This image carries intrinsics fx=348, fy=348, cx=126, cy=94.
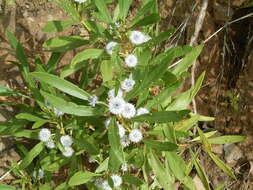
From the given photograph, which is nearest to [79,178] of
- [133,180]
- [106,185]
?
[106,185]

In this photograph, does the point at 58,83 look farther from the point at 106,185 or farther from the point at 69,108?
the point at 106,185

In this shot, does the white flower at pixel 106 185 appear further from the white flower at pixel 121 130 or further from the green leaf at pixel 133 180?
the white flower at pixel 121 130

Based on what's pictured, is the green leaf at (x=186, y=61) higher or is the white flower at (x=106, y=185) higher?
the green leaf at (x=186, y=61)

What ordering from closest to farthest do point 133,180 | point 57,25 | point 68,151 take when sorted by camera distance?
point 57,25
point 133,180
point 68,151

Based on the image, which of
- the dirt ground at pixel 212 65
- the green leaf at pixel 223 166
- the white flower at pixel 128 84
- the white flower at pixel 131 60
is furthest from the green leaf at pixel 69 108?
the dirt ground at pixel 212 65

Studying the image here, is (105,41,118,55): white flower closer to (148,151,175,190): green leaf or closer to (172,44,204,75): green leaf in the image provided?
(172,44,204,75): green leaf

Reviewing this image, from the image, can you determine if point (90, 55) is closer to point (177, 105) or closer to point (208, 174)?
point (177, 105)

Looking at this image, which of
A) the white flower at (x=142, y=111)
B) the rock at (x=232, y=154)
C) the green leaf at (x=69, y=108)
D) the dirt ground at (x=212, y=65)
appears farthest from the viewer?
the rock at (x=232, y=154)

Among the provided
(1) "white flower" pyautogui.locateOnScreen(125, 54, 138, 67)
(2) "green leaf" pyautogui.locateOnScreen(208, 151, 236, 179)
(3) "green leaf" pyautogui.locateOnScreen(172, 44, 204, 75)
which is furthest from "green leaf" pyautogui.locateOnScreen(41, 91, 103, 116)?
(2) "green leaf" pyautogui.locateOnScreen(208, 151, 236, 179)

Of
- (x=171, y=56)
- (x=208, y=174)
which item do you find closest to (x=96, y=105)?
(x=171, y=56)
